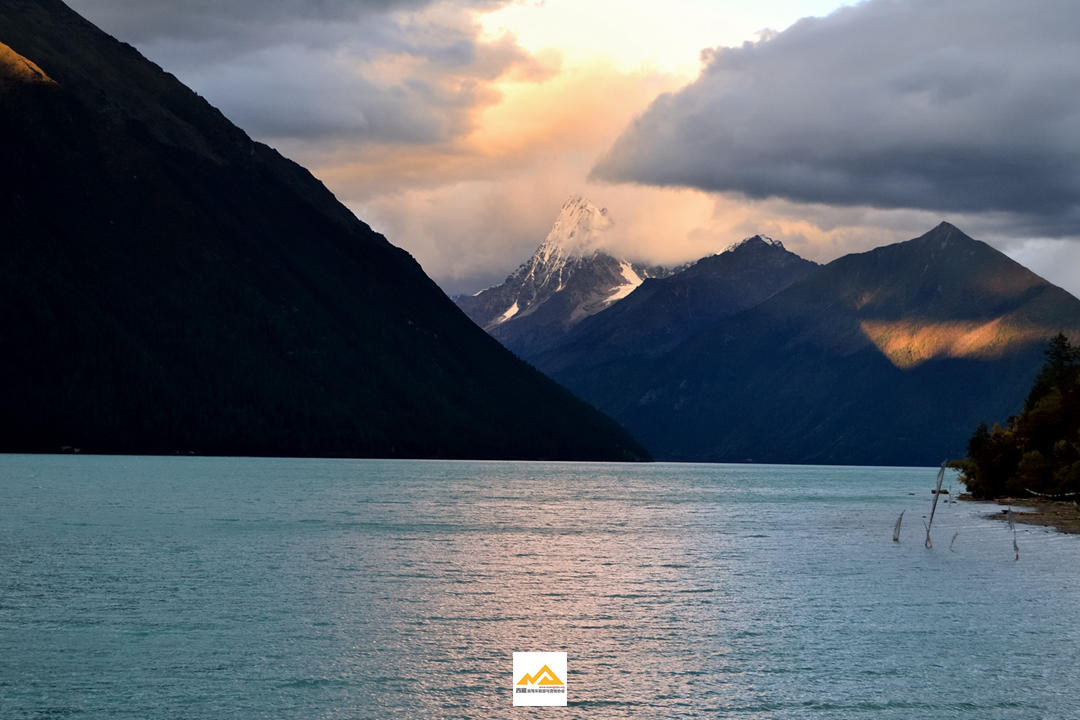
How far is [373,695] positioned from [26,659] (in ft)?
51.5

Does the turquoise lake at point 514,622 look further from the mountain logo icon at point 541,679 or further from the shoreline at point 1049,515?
the shoreline at point 1049,515

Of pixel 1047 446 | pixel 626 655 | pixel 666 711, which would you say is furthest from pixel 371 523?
pixel 1047 446

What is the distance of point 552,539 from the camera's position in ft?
377

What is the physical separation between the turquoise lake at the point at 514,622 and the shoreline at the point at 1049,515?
716 inches

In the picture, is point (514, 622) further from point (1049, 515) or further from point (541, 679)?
point (1049, 515)

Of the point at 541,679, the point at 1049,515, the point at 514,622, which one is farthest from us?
the point at 1049,515

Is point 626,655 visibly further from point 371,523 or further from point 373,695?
point 371,523

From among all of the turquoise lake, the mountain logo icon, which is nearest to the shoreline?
the turquoise lake

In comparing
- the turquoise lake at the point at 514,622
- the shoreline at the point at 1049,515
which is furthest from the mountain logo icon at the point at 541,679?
the shoreline at the point at 1049,515

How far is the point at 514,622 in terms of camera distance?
61094 mm

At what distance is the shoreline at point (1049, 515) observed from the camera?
135750mm

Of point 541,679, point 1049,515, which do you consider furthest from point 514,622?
point 1049,515

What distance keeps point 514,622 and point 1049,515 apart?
11311cm

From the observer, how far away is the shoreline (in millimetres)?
135750
